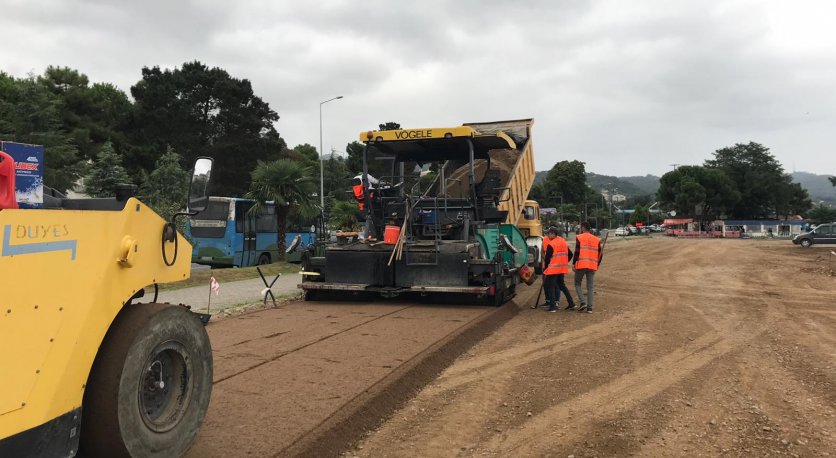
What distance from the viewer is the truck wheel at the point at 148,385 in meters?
2.81

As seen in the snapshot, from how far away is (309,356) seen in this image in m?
6.12

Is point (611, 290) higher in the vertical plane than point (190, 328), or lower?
lower

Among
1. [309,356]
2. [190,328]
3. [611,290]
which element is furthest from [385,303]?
[190,328]

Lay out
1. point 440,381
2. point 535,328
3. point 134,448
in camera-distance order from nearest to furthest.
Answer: point 134,448 < point 440,381 < point 535,328

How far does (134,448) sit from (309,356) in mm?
3229

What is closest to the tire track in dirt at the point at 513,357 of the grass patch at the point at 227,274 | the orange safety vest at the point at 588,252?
the orange safety vest at the point at 588,252

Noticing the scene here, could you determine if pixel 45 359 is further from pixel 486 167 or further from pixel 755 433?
pixel 486 167

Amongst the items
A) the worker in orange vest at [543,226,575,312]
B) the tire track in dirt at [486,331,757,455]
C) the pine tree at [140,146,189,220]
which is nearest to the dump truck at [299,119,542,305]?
the worker in orange vest at [543,226,575,312]

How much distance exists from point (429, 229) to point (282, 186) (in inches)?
402

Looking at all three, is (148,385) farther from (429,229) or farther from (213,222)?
(213,222)

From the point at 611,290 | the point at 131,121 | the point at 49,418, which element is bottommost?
the point at 611,290

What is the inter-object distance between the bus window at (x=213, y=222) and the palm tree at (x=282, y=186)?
97 centimetres

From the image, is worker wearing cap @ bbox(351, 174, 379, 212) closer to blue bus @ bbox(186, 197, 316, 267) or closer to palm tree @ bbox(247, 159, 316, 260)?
blue bus @ bbox(186, 197, 316, 267)

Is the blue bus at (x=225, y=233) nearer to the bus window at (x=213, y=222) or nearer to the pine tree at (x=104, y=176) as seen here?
the bus window at (x=213, y=222)
